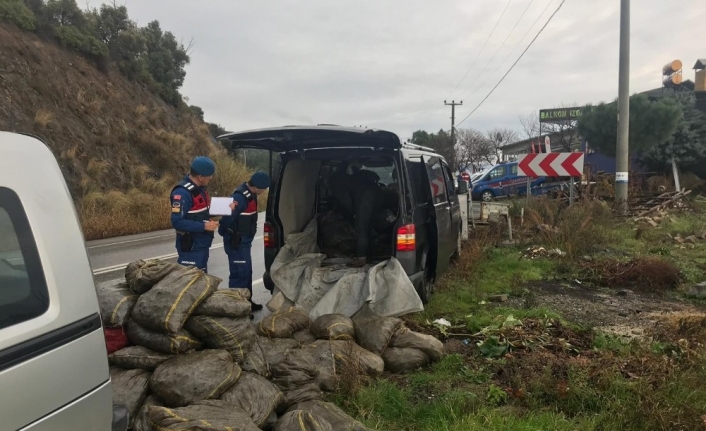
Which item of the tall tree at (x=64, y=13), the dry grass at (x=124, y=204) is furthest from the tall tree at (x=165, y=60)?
the dry grass at (x=124, y=204)

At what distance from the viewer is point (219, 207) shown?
521 cm

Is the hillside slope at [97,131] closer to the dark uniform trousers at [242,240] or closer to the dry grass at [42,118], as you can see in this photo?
the dry grass at [42,118]

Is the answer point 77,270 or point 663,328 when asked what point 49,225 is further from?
point 663,328

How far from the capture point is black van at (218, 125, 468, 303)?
524 centimetres

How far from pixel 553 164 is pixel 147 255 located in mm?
8656

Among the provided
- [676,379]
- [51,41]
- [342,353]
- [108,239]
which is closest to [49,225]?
[342,353]

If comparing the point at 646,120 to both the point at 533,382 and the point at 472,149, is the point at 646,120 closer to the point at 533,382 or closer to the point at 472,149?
the point at 533,382

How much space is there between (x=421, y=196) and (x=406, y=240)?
0.85 meters

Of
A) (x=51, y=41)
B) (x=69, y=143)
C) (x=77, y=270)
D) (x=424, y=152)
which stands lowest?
(x=77, y=270)

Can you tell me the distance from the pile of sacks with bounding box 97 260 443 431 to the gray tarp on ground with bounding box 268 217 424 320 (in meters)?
1.12

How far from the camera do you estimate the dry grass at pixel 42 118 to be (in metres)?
19.9

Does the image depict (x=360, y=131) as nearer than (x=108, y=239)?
Yes

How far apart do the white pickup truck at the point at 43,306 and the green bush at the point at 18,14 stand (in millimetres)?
26485

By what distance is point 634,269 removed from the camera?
719cm
